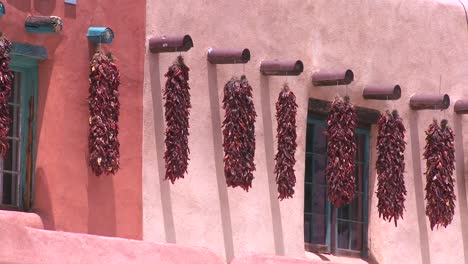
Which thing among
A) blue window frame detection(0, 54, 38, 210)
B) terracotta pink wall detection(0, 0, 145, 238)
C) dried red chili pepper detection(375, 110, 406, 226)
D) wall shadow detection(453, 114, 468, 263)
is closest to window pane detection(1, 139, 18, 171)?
blue window frame detection(0, 54, 38, 210)

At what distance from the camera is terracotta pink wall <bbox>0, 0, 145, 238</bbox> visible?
652 inches

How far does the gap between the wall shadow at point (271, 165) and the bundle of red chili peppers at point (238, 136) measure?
0.69m

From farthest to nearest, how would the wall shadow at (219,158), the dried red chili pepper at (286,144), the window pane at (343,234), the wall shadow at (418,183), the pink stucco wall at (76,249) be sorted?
the wall shadow at (418,183) → the window pane at (343,234) → the dried red chili pepper at (286,144) → the wall shadow at (219,158) → the pink stucco wall at (76,249)

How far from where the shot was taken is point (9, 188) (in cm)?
1655

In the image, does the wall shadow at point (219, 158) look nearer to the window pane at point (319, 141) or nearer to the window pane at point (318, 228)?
the window pane at point (318, 228)

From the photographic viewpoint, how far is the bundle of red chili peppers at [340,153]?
18656 millimetres

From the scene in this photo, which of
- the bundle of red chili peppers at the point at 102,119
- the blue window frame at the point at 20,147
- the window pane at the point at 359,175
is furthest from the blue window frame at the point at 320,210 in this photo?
the blue window frame at the point at 20,147

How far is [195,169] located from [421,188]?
10.9 ft

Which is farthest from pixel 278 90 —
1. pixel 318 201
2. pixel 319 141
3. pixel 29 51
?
pixel 29 51

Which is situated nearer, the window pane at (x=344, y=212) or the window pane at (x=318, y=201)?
the window pane at (x=318, y=201)

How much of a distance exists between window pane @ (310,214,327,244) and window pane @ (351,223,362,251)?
46 cm

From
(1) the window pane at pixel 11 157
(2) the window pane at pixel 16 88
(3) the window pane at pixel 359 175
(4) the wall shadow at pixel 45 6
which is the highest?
(4) the wall shadow at pixel 45 6

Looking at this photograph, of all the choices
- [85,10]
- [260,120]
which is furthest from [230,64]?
[85,10]

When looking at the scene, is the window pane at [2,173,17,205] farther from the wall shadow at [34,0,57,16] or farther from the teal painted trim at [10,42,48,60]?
the wall shadow at [34,0,57,16]
